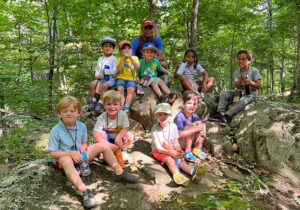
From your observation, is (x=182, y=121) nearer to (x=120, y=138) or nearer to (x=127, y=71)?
(x=120, y=138)

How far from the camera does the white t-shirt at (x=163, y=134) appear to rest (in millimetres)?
3523

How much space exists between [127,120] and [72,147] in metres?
1.06

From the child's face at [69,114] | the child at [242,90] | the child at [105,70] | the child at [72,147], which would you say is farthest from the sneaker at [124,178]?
the child at [242,90]

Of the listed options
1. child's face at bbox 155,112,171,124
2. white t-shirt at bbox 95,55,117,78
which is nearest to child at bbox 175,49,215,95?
white t-shirt at bbox 95,55,117,78

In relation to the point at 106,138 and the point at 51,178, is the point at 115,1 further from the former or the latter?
the point at 51,178

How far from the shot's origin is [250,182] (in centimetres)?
346

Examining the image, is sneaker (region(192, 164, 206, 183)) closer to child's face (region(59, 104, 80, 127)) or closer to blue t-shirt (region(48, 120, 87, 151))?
blue t-shirt (region(48, 120, 87, 151))

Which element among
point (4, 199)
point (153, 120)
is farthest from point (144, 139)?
point (4, 199)

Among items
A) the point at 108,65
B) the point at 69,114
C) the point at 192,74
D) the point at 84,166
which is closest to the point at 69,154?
the point at 84,166

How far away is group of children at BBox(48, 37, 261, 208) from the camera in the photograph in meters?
2.79

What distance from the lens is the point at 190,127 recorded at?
386 cm

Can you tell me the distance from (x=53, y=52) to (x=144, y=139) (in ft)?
15.2

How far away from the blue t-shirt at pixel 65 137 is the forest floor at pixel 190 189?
1.69ft

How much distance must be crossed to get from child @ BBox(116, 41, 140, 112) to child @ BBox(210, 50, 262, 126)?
2396mm
